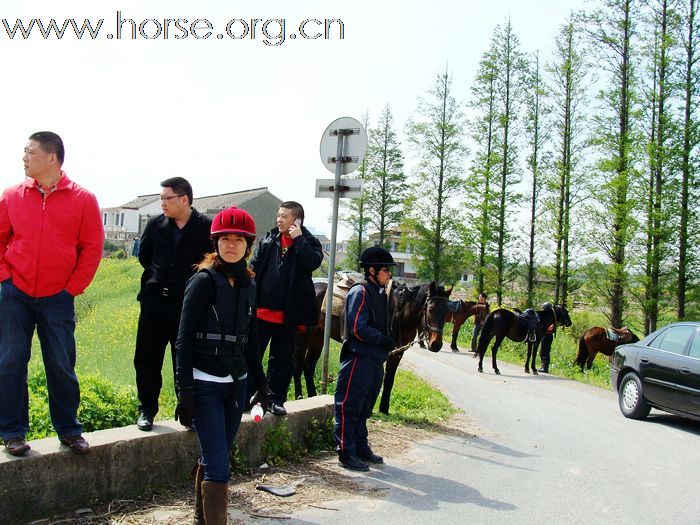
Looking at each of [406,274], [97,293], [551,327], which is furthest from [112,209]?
[551,327]

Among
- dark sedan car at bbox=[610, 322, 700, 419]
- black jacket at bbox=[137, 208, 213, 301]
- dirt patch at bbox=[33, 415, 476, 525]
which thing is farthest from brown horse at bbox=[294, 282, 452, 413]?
black jacket at bbox=[137, 208, 213, 301]

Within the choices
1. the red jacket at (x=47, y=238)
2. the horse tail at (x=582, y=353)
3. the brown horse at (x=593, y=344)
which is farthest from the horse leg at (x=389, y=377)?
the horse tail at (x=582, y=353)

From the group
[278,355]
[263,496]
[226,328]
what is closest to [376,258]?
[278,355]

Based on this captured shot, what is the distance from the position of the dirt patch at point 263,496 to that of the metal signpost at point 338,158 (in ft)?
5.38

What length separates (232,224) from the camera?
175 inches

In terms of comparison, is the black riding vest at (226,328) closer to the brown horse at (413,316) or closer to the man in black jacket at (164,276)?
the man in black jacket at (164,276)

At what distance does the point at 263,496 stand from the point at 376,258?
2.52m

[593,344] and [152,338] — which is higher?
[152,338]

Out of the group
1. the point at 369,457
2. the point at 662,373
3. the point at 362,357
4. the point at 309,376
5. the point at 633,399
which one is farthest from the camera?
the point at 633,399

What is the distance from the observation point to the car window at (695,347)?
10788 millimetres

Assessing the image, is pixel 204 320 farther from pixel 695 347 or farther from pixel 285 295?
pixel 695 347

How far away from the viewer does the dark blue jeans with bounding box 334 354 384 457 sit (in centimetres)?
664

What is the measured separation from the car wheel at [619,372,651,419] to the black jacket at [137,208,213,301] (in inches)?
336

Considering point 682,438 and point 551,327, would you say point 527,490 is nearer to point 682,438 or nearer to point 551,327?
point 682,438
